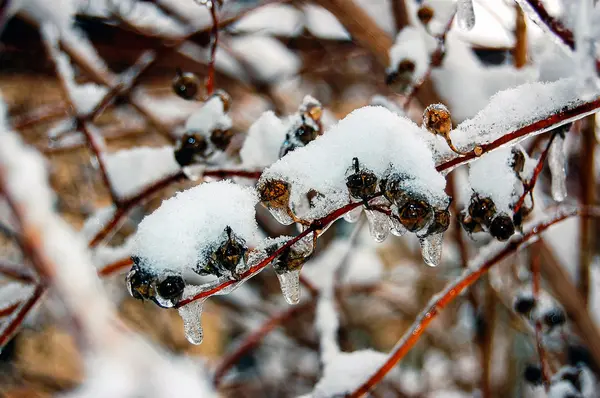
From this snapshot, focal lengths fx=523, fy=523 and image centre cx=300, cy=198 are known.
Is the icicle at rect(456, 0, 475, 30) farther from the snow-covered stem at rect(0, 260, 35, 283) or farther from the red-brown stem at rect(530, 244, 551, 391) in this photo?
the snow-covered stem at rect(0, 260, 35, 283)

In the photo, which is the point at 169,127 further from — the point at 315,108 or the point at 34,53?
the point at 315,108

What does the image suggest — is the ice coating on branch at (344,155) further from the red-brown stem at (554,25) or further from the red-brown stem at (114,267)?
the red-brown stem at (114,267)

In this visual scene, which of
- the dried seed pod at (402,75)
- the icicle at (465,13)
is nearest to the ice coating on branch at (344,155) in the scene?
the icicle at (465,13)

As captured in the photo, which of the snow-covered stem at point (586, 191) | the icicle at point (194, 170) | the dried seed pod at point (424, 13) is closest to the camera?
the icicle at point (194, 170)

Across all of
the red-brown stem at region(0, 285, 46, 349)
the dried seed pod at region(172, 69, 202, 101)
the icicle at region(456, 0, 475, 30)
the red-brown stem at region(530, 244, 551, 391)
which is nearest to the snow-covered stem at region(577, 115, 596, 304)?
the red-brown stem at region(530, 244, 551, 391)

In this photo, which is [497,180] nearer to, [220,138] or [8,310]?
[220,138]

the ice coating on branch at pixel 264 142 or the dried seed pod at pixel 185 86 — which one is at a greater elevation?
the dried seed pod at pixel 185 86
